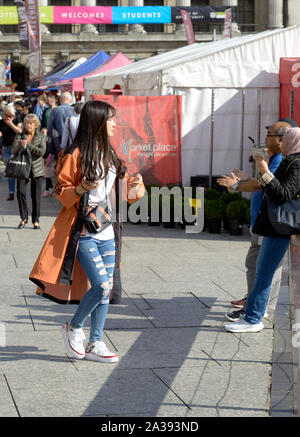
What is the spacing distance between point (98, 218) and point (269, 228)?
1.32 metres

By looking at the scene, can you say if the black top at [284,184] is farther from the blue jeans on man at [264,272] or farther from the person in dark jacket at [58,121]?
the person in dark jacket at [58,121]

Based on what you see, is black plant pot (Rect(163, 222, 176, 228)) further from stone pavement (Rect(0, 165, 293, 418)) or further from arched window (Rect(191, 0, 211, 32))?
arched window (Rect(191, 0, 211, 32))

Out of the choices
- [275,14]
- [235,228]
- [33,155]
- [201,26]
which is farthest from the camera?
[201,26]

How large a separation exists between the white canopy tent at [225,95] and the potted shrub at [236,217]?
1963mm

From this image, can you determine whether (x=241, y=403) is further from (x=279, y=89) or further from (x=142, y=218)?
(x=279, y=89)

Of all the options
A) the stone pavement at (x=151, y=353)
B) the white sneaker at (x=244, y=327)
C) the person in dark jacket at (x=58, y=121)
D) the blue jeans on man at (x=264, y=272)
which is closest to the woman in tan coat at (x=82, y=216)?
the stone pavement at (x=151, y=353)

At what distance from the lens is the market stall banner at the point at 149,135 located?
1255 cm

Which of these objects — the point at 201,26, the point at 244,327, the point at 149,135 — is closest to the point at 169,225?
the point at 149,135

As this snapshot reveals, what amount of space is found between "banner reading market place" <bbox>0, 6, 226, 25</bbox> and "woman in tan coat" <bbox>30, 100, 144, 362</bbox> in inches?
1737

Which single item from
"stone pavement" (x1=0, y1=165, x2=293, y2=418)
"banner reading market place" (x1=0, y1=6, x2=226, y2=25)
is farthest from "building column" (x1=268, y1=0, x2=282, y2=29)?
"stone pavement" (x1=0, y1=165, x2=293, y2=418)

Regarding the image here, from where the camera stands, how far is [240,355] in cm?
565

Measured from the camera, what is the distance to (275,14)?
5925cm

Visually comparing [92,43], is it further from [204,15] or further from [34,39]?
[34,39]
